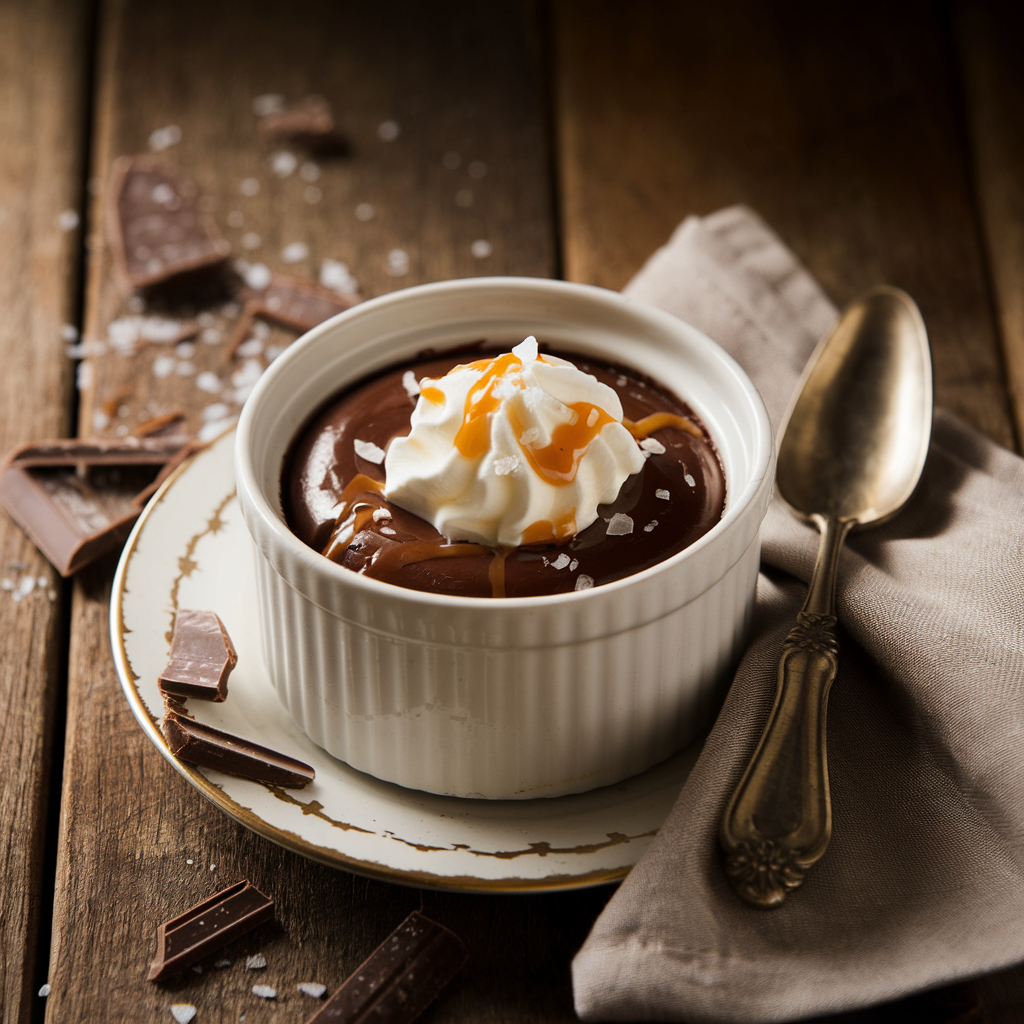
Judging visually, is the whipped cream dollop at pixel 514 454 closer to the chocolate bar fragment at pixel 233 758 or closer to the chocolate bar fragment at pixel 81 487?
the chocolate bar fragment at pixel 233 758

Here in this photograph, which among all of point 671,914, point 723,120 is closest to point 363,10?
point 723,120

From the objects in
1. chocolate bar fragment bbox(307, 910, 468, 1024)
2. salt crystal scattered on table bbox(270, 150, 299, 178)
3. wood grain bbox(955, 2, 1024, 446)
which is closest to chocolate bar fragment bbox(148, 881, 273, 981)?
chocolate bar fragment bbox(307, 910, 468, 1024)

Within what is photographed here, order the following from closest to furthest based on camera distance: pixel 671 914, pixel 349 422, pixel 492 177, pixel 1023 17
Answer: pixel 671 914, pixel 349 422, pixel 492 177, pixel 1023 17

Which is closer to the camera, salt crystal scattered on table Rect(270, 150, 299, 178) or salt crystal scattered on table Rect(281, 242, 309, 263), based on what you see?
salt crystal scattered on table Rect(281, 242, 309, 263)

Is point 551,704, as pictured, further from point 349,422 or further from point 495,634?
point 349,422

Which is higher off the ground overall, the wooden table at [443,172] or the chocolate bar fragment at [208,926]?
the wooden table at [443,172]

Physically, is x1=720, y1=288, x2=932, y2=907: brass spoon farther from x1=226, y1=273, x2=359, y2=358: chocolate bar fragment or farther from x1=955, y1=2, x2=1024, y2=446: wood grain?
A: x1=226, y1=273, x2=359, y2=358: chocolate bar fragment

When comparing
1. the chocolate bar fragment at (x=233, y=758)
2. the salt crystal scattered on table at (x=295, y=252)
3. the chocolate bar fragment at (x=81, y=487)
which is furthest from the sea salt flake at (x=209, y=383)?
the chocolate bar fragment at (x=233, y=758)
